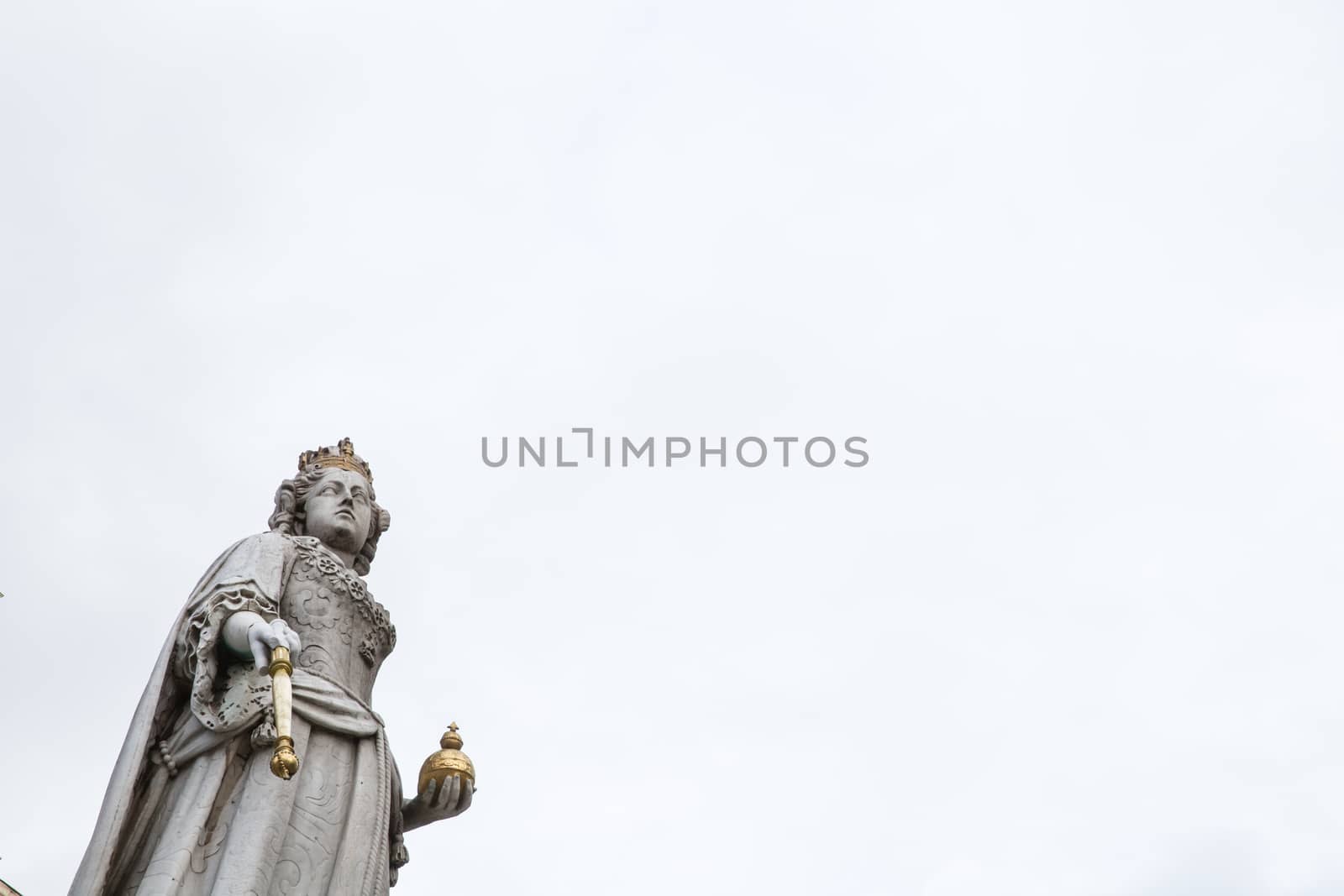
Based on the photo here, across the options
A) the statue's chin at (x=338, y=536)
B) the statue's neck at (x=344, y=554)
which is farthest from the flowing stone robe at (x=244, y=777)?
the statue's chin at (x=338, y=536)

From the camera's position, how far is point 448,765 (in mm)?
13039

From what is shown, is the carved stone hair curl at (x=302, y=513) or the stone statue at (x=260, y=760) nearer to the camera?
the stone statue at (x=260, y=760)

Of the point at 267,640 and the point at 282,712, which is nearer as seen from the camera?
the point at 282,712

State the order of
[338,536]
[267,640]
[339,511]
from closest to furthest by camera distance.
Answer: [267,640], [338,536], [339,511]

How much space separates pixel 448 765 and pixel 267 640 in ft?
6.23

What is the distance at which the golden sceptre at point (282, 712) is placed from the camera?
35.3 ft

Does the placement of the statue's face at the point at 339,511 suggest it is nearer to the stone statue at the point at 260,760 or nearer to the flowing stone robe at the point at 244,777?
the stone statue at the point at 260,760

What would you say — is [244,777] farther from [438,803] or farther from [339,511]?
[339,511]

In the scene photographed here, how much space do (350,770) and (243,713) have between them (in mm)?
887

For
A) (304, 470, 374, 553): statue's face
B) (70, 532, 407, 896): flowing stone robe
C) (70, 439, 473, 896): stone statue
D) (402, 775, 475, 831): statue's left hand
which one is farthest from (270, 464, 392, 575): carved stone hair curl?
(402, 775, 475, 831): statue's left hand

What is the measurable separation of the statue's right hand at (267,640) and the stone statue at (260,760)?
0.01 meters

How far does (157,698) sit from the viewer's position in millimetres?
12391

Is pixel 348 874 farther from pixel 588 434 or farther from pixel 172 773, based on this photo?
pixel 588 434

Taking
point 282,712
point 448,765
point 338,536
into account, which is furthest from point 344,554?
point 282,712
